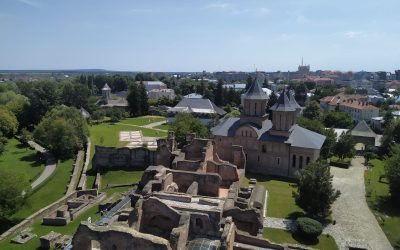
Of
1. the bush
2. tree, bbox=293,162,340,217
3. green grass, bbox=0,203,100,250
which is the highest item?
tree, bbox=293,162,340,217

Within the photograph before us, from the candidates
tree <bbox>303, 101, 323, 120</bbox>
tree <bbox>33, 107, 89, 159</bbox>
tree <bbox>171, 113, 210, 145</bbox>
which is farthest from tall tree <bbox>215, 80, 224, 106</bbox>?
tree <bbox>33, 107, 89, 159</bbox>

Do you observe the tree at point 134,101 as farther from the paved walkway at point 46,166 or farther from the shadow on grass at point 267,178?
the shadow on grass at point 267,178

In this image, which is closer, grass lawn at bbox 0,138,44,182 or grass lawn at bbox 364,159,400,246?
grass lawn at bbox 364,159,400,246

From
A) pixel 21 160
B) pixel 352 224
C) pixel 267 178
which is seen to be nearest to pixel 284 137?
pixel 267 178

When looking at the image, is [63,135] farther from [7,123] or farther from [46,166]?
[7,123]

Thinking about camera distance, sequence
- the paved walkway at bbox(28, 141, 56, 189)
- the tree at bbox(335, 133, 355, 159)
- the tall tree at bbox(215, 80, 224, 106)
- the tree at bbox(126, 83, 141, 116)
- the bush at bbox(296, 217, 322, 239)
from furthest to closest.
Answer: the tall tree at bbox(215, 80, 224, 106)
the tree at bbox(126, 83, 141, 116)
the tree at bbox(335, 133, 355, 159)
the paved walkway at bbox(28, 141, 56, 189)
the bush at bbox(296, 217, 322, 239)

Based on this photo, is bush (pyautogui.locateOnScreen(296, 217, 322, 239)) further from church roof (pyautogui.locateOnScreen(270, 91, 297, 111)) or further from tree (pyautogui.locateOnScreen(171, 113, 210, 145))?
tree (pyautogui.locateOnScreen(171, 113, 210, 145))

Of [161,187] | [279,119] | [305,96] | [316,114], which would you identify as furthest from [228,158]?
[305,96]
